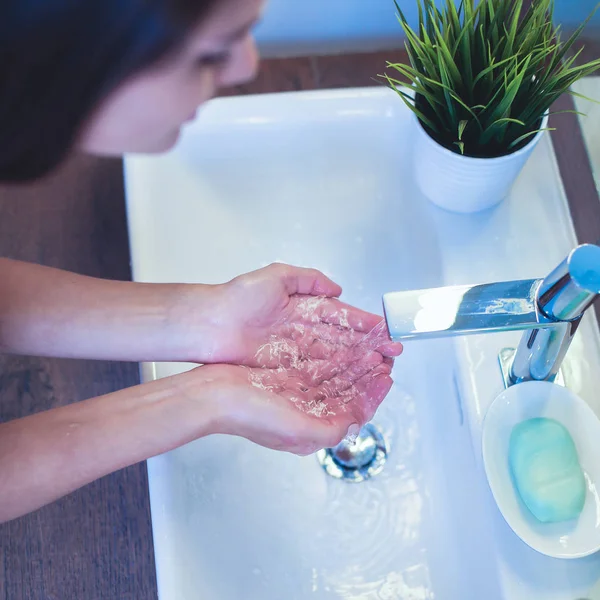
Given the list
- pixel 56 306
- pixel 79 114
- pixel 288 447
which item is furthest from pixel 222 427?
pixel 79 114

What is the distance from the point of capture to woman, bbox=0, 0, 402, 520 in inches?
11.8

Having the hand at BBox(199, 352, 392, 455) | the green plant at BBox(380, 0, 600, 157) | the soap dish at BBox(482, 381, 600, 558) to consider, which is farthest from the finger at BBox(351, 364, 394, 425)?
the green plant at BBox(380, 0, 600, 157)

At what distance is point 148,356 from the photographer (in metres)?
0.64

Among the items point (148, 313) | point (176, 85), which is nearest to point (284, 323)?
point (148, 313)

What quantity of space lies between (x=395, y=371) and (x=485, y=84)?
320 mm

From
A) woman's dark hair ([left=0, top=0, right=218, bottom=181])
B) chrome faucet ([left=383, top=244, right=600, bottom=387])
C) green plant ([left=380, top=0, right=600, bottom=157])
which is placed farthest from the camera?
green plant ([left=380, top=0, right=600, bottom=157])

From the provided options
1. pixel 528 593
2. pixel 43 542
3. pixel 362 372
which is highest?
pixel 362 372

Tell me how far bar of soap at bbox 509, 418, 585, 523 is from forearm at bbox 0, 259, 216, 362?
32cm

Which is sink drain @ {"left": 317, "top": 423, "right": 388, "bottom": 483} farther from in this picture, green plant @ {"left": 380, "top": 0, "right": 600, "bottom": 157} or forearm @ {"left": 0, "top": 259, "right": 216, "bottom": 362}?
green plant @ {"left": 380, "top": 0, "right": 600, "bottom": 157}

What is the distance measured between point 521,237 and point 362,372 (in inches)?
8.9

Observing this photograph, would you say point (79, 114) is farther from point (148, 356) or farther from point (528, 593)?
point (528, 593)

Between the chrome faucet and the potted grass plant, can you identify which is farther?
the potted grass plant

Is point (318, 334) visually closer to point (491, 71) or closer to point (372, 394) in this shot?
point (372, 394)

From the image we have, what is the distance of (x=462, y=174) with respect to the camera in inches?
24.9
